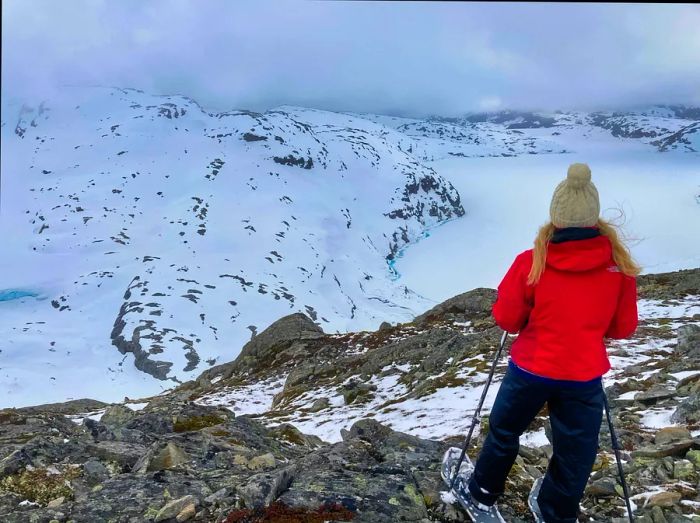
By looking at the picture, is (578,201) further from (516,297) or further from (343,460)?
(343,460)

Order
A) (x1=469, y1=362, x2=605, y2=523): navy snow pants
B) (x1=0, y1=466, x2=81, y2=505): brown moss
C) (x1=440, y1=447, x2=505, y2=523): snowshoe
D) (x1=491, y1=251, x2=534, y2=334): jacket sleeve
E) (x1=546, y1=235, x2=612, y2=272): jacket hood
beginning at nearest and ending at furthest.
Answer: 1. (x1=546, y1=235, x2=612, y2=272): jacket hood
2. (x1=491, y1=251, x2=534, y2=334): jacket sleeve
3. (x1=469, y1=362, x2=605, y2=523): navy snow pants
4. (x1=440, y1=447, x2=505, y2=523): snowshoe
5. (x1=0, y1=466, x2=81, y2=505): brown moss

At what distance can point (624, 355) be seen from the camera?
18438mm

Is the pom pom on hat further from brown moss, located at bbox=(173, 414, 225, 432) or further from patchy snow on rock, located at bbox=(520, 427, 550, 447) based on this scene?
brown moss, located at bbox=(173, 414, 225, 432)

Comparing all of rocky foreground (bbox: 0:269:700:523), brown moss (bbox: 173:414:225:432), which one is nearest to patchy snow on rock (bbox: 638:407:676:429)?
rocky foreground (bbox: 0:269:700:523)

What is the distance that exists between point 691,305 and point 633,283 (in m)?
28.5

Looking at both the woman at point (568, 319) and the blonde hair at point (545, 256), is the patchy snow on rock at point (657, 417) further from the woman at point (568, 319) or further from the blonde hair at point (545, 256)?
the blonde hair at point (545, 256)

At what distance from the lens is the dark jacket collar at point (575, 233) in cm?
477

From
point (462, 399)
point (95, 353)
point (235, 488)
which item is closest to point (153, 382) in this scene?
point (95, 353)

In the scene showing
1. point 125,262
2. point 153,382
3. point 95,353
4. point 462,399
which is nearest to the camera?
point 462,399

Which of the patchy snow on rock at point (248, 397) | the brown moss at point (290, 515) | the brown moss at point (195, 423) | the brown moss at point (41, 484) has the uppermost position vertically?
the brown moss at point (290, 515)

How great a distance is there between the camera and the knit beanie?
4.73 metres

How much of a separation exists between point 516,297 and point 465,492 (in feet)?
9.35

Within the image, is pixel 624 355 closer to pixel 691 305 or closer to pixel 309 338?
pixel 691 305

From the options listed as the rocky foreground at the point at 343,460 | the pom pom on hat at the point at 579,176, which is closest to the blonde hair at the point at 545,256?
the pom pom on hat at the point at 579,176
